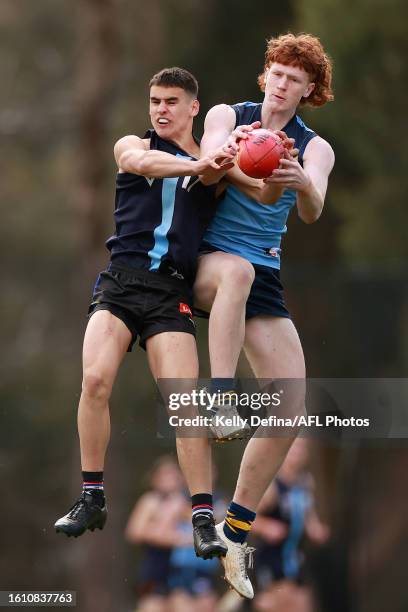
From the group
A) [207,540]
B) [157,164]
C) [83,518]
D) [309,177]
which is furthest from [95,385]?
[309,177]

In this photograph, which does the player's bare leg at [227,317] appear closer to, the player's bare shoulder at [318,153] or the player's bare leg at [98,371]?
the player's bare leg at [98,371]

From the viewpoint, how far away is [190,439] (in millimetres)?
7457

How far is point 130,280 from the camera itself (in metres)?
7.56

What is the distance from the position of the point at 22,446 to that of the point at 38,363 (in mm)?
7498

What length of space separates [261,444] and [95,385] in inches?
43.2

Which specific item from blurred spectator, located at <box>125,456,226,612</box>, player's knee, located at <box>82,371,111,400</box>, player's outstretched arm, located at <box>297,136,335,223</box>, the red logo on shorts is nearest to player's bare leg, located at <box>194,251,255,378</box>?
the red logo on shorts

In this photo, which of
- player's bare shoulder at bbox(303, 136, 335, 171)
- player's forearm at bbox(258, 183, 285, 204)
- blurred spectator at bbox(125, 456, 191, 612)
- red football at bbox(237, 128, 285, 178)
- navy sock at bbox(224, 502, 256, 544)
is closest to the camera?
red football at bbox(237, 128, 285, 178)

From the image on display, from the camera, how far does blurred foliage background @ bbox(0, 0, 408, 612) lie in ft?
47.1

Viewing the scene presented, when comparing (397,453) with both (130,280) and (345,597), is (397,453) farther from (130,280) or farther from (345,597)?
(130,280)

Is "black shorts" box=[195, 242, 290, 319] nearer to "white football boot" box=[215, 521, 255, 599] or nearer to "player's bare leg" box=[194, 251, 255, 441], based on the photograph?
"player's bare leg" box=[194, 251, 255, 441]

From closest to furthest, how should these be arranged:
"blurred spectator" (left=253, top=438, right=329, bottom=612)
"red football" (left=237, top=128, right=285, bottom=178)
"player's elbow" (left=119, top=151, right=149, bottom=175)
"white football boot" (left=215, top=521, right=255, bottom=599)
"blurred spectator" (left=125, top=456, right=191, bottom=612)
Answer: "red football" (left=237, top=128, right=285, bottom=178) → "player's elbow" (left=119, top=151, right=149, bottom=175) → "white football boot" (left=215, top=521, right=255, bottom=599) → "blurred spectator" (left=253, top=438, right=329, bottom=612) → "blurred spectator" (left=125, top=456, right=191, bottom=612)

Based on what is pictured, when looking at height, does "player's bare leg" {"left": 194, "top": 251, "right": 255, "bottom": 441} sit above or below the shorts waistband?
below

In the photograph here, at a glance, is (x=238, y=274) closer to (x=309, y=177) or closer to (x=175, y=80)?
(x=309, y=177)

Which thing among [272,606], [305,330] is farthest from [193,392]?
[305,330]
